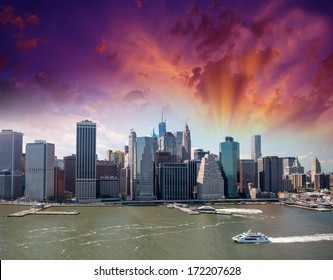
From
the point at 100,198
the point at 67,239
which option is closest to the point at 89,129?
the point at 100,198

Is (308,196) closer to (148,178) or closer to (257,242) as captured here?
(148,178)

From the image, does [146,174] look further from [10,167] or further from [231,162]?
[10,167]

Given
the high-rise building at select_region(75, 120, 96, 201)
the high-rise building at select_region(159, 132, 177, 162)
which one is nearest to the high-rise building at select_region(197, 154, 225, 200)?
the high-rise building at select_region(159, 132, 177, 162)

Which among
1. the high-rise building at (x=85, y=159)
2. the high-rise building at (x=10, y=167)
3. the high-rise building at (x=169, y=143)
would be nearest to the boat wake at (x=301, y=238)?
the high-rise building at (x=85, y=159)

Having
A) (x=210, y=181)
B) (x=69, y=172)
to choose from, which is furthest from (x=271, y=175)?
(x=69, y=172)

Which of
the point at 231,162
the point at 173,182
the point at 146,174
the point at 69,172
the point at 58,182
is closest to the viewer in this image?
the point at 146,174

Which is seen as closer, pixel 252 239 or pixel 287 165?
pixel 252 239

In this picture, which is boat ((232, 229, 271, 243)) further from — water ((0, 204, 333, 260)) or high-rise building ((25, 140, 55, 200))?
high-rise building ((25, 140, 55, 200))
